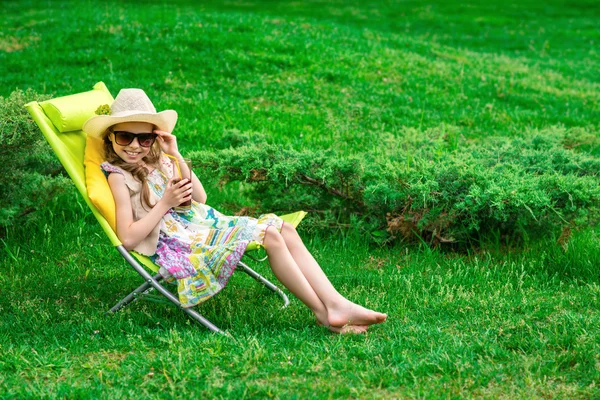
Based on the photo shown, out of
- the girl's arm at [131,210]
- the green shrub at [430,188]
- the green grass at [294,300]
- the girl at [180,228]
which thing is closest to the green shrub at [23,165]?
the green grass at [294,300]

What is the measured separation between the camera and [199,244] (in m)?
4.59

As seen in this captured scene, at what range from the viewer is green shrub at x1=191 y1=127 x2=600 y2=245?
221 inches

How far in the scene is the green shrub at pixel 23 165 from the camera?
17.1 feet

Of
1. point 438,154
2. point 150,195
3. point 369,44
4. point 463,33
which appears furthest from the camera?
point 463,33

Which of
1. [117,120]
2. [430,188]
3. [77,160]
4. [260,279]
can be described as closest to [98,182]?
[77,160]

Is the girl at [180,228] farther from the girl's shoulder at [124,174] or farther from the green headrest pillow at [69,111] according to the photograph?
the green headrest pillow at [69,111]

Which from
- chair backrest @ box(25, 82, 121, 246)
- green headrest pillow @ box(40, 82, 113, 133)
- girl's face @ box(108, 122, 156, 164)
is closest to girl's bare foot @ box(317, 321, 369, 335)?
girl's face @ box(108, 122, 156, 164)

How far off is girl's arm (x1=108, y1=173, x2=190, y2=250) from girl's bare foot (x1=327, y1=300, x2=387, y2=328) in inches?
46.0

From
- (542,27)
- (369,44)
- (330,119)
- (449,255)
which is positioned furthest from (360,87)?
(542,27)

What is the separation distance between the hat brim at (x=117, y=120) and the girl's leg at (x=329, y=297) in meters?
1.08

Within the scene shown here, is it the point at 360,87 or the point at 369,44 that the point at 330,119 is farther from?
the point at 369,44

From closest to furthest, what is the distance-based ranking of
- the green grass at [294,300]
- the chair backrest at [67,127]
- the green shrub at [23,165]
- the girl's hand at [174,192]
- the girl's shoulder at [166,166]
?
the green grass at [294,300] < the girl's hand at [174,192] < the chair backrest at [67,127] < the girl's shoulder at [166,166] < the green shrub at [23,165]

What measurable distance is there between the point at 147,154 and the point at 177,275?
3.01 feet

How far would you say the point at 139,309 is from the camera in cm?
481
